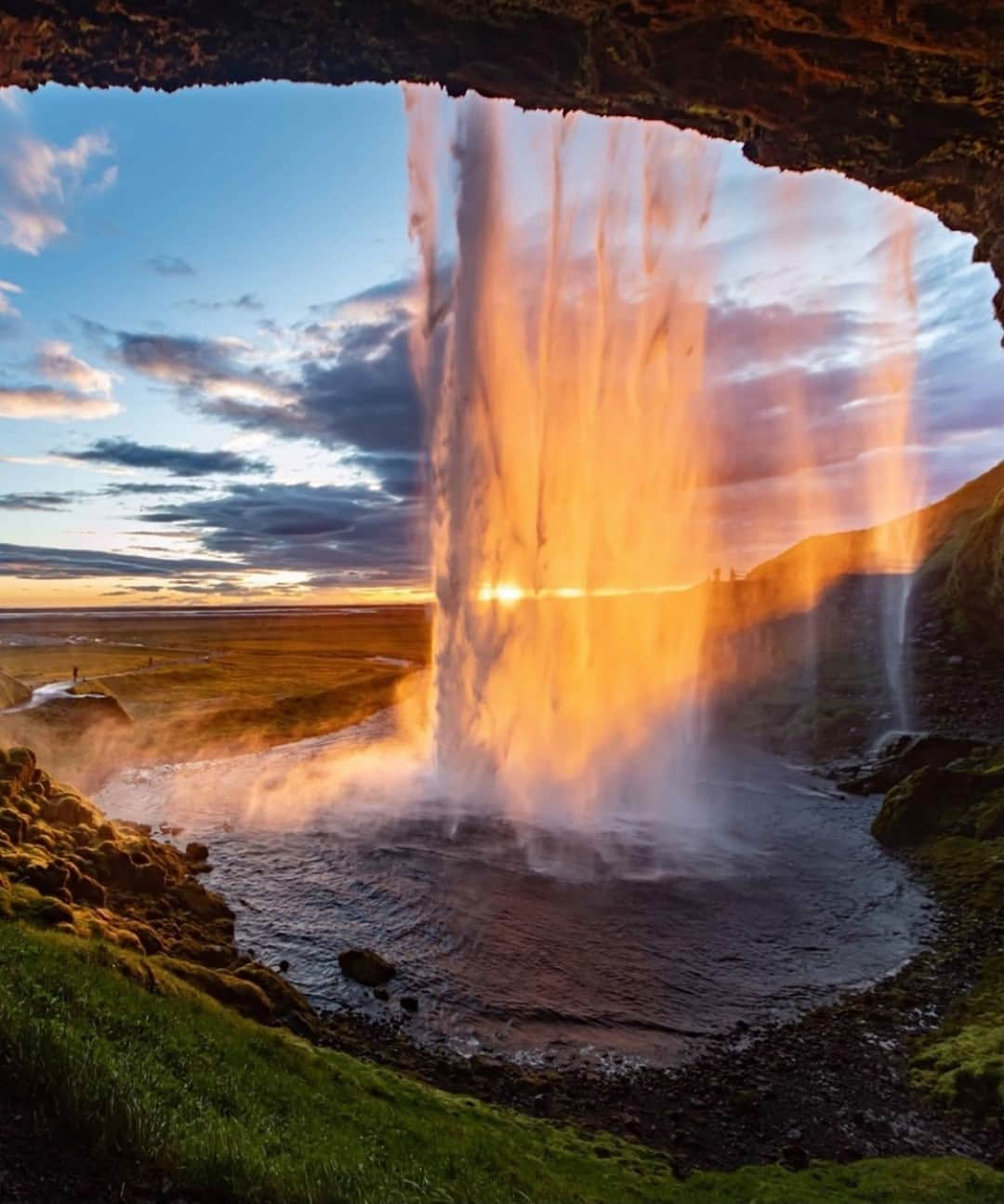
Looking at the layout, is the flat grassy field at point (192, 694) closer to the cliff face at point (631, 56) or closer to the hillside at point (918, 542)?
the cliff face at point (631, 56)

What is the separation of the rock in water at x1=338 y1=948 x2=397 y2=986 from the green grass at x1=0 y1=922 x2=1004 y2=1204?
4.29 meters

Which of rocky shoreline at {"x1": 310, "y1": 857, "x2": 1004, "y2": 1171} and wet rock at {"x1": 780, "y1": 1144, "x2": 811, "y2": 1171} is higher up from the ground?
wet rock at {"x1": 780, "y1": 1144, "x2": 811, "y2": 1171}

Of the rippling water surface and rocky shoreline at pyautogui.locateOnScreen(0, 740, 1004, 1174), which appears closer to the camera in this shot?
rocky shoreline at pyautogui.locateOnScreen(0, 740, 1004, 1174)

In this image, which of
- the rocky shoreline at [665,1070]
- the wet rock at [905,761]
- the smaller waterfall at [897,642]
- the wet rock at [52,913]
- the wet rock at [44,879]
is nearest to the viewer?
the rocky shoreline at [665,1070]

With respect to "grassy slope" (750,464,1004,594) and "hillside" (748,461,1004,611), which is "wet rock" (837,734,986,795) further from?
"grassy slope" (750,464,1004,594)

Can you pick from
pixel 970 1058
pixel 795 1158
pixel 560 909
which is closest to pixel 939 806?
pixel 970 1058

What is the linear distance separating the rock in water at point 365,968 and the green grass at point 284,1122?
4.29 metres

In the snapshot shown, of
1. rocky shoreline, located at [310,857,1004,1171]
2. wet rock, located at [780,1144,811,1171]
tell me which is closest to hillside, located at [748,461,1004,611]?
rocky shoreline, located at [310,857,1004,1171]

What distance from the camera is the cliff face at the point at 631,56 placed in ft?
55.2

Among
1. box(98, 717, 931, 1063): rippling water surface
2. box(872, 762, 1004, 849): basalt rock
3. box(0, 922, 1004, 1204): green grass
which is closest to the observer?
box(0, 922, 1004, 1204): green grass

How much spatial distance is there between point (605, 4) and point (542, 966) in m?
23.5

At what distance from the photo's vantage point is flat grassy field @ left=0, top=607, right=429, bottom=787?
38.9 m

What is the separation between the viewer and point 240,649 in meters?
118

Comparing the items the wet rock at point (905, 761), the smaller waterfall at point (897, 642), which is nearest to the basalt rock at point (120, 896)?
the wet rock at point (905, 761)
